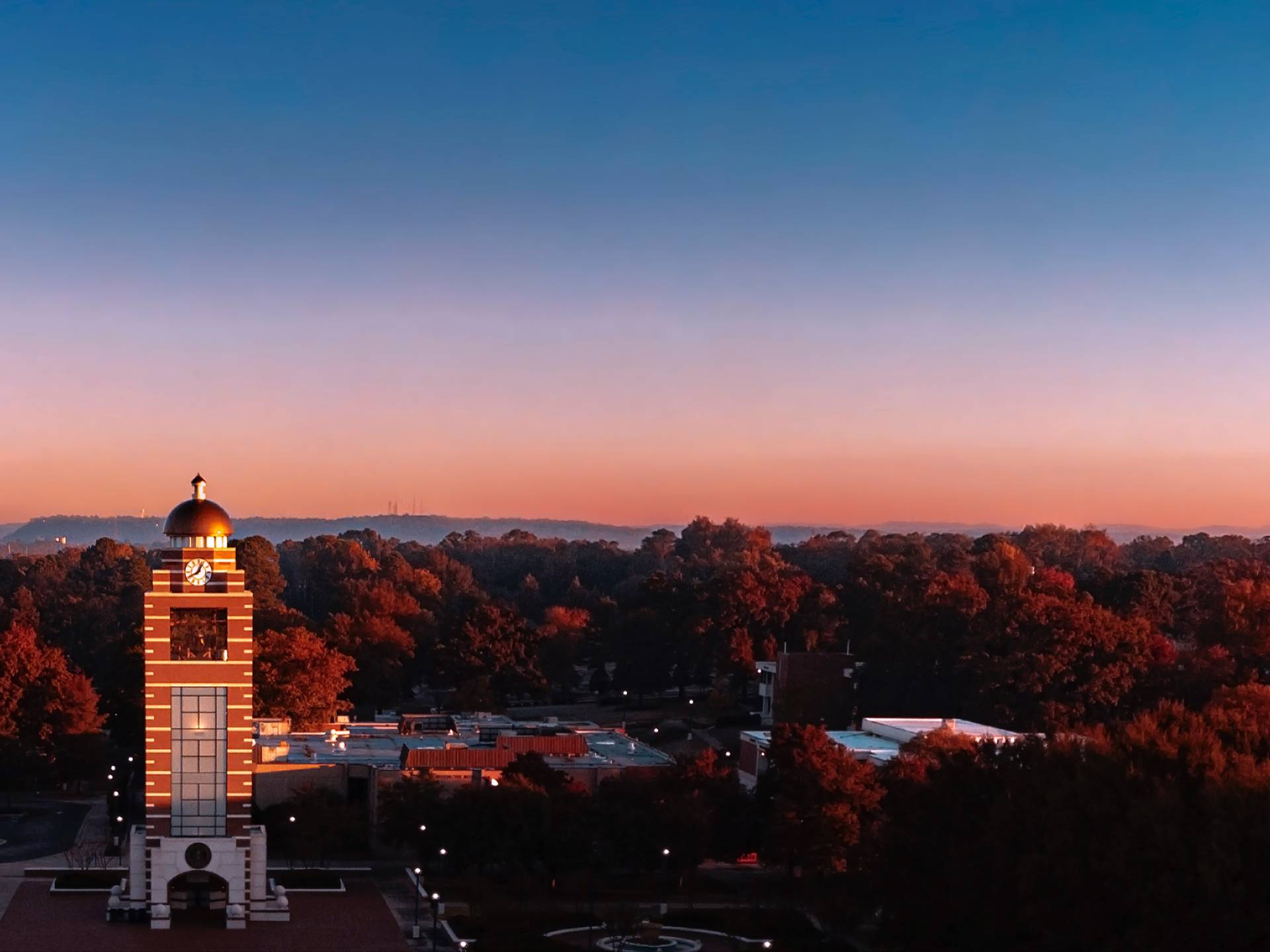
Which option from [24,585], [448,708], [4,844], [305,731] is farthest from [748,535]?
[4,844]

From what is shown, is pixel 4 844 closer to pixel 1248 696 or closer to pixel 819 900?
pixel 819 900

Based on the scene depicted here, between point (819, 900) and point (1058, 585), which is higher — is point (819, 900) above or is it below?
below

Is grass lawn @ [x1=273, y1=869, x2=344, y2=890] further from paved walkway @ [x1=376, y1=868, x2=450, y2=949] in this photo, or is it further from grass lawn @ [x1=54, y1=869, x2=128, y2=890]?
grass lawn @ [x1=54, y1=869, x2=128, y2=890]

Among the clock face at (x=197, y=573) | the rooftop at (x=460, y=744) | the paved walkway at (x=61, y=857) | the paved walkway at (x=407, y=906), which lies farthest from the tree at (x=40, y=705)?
the clock face at (x=197, y=573)

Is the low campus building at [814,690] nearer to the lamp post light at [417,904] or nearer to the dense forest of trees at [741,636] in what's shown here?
the dense forest of trees at [741,636]

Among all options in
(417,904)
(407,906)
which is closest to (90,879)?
(407,906)
